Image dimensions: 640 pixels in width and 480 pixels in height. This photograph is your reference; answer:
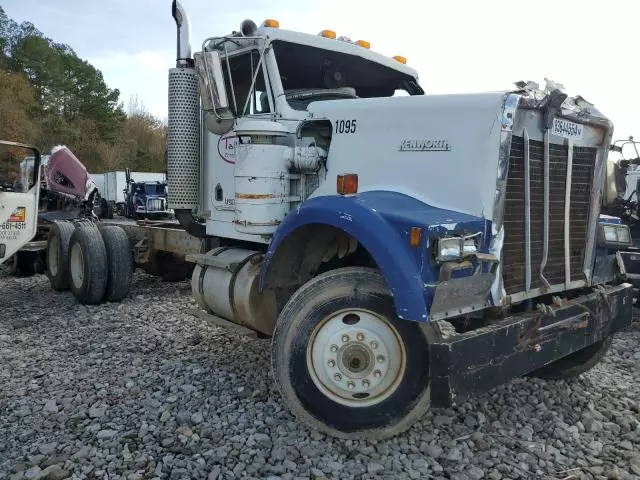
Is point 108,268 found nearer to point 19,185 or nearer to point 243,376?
point 19,185

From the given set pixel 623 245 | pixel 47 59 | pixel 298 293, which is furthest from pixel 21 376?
pixel 47 59

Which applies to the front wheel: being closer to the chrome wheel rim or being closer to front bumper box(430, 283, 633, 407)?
the chrome wheel rim

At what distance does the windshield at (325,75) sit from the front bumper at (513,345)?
98.4 inches

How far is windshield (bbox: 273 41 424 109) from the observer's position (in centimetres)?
485

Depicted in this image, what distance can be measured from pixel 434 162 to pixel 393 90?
7.12 feet

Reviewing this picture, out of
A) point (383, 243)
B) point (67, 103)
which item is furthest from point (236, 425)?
point (67, 103)

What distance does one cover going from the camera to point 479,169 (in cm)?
348

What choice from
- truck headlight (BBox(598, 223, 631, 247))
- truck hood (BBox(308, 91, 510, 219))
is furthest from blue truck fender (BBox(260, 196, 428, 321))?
truck headlight (BBox(598, 223, 631, 247))

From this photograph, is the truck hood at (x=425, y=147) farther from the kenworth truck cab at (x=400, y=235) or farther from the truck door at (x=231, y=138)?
the truck door at (x=231, y=138)

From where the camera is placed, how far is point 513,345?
130 inches

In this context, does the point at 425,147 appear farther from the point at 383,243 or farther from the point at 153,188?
the point at 153,188

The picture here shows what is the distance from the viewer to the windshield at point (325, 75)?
485cm

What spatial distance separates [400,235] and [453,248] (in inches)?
11.6

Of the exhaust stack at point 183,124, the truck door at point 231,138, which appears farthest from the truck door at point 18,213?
the truck door at point 231,138
